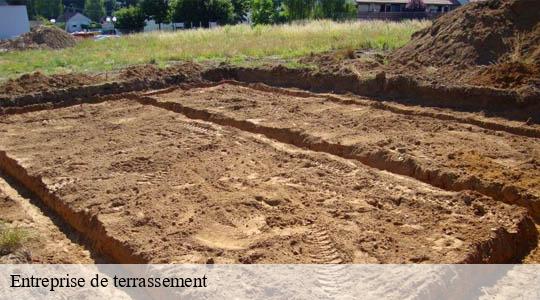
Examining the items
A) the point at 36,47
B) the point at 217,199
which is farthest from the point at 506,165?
the point at 36,47

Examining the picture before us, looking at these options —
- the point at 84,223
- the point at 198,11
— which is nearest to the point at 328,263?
the point at 84,223

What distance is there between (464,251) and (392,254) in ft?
2.05

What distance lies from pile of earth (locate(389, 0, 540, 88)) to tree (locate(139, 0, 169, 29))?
33210 mm

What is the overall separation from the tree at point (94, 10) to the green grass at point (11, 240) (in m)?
84.3

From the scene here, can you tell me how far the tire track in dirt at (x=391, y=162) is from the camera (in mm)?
5820

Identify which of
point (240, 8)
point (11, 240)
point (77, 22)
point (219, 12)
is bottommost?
point (11, 240)

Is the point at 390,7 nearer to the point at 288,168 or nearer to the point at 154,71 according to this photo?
the point at 154,71

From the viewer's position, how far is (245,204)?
218 inches

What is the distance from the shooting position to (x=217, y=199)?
5703mm

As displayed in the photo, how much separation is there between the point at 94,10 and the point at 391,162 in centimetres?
8407

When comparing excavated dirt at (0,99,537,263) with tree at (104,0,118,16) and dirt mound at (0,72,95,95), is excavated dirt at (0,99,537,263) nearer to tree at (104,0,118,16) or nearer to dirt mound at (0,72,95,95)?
dirt mound at (0,72,95,95)

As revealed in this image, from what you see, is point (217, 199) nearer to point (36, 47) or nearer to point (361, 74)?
point (361, 74)

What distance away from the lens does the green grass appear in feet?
15.5

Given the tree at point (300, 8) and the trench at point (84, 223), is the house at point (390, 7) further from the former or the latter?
the trench at point (84, 223)
